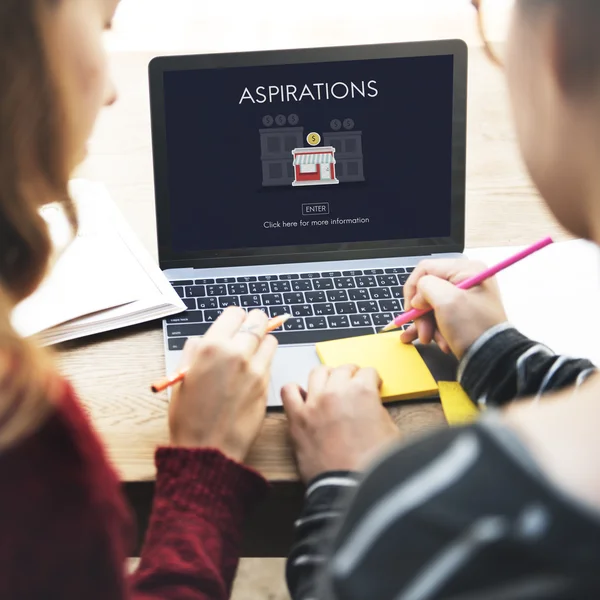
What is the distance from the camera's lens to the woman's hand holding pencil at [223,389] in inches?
28.1

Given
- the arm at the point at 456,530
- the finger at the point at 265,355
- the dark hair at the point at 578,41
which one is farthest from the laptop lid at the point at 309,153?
the arm at the point at 456,530

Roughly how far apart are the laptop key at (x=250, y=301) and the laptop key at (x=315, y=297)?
0.05 metres

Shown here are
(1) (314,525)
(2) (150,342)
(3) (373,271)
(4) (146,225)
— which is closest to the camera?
(1) (314,525)

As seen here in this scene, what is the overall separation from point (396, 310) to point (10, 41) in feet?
1.73

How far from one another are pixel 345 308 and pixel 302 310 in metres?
0.05

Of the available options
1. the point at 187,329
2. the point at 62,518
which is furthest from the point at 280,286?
the point at 62,518

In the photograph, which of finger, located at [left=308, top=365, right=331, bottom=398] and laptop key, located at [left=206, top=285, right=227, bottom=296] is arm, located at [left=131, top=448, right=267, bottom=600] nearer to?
finger, located at [left=308, top=365, right=331, bottom=398]

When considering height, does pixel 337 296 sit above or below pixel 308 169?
below

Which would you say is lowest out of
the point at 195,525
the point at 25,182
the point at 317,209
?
the point at 195,525

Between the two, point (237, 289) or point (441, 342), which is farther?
point (237, 289)

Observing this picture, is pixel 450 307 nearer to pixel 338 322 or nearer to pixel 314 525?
pixel 338 322

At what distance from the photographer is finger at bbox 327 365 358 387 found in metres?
0.76

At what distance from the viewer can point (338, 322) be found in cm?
89

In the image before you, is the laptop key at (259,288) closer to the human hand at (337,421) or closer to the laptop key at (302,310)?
the laptop key at (302,310)
